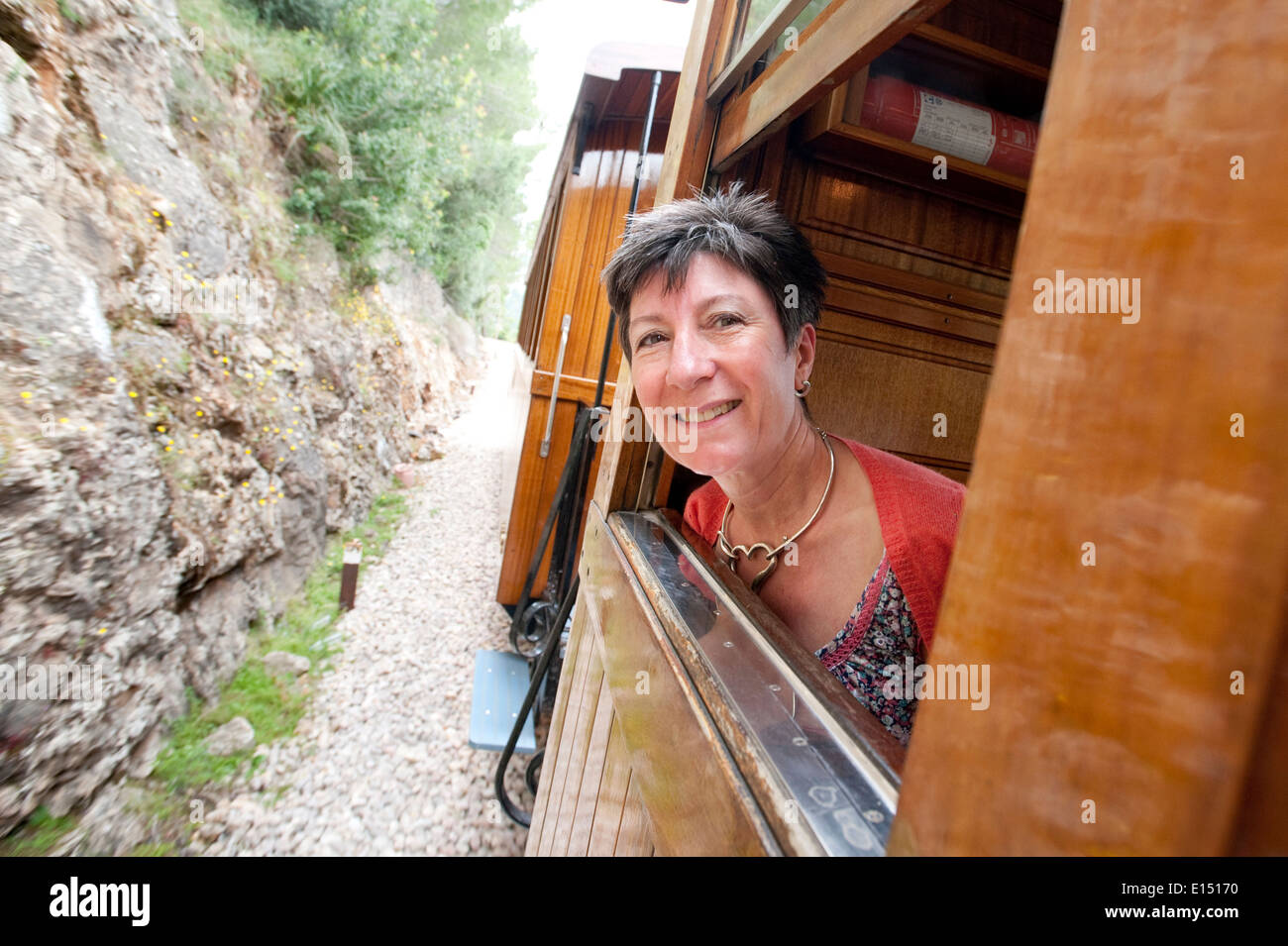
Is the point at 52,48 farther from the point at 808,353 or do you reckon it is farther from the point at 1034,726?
the point at 1034,726

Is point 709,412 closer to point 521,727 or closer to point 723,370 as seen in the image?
point 723,370

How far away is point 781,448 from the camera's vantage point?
1.46m

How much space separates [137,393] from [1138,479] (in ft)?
15.8

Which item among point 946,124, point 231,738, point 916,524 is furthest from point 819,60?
point 231,738

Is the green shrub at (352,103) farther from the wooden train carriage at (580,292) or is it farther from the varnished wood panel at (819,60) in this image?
the varnished wood panel at (819,60)

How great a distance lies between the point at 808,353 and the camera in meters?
1.59

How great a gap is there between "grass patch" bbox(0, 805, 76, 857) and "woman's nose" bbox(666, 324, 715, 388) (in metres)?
3.24

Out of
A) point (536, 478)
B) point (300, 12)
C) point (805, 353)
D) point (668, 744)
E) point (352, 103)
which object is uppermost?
point (300, 12)

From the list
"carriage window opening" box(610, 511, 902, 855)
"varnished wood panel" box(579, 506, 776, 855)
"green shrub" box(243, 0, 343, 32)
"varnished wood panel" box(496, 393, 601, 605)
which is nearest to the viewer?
"carriage window opening" box(610, 511, 902, 855)

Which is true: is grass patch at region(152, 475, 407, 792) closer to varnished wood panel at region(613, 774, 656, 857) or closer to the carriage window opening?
varnished wood panel at region(613, 774, 656, 857)

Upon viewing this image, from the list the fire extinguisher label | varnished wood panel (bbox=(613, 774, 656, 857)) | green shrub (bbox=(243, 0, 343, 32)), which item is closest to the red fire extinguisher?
the fire extinguisher label

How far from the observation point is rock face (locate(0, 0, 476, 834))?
2.83 meters

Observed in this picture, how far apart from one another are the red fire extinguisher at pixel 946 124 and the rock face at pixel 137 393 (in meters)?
3.86
